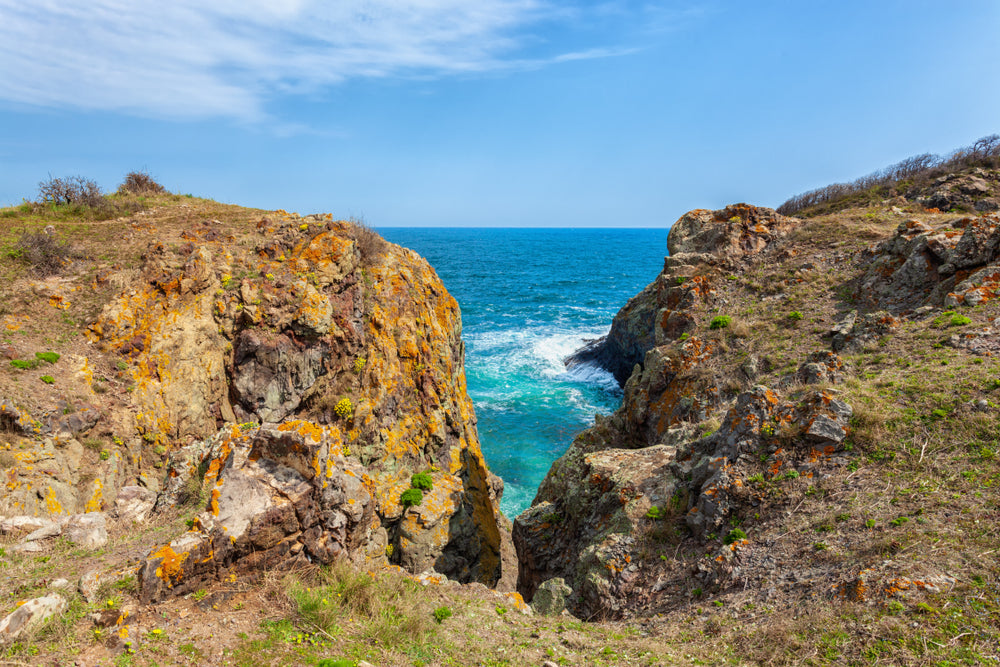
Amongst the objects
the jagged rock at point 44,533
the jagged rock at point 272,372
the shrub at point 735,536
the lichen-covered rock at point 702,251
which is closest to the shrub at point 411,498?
the jagged rock at point 272,372

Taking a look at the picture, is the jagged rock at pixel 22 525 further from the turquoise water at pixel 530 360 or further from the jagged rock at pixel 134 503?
the turquoise water at pixel 530 360

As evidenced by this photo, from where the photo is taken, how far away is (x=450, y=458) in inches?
763

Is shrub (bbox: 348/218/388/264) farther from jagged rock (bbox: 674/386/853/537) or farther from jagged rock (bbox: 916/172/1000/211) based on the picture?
jagged rock (bbox: 916/172/1000/211)

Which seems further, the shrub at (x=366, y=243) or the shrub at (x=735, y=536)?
the shrub at (x=366, y=243)

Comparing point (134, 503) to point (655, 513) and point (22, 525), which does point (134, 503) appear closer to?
point (22, 525)

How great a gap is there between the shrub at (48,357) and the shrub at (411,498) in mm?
11583

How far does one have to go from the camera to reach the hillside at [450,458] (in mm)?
7020

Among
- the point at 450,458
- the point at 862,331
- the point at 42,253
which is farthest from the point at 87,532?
the point at 862,331

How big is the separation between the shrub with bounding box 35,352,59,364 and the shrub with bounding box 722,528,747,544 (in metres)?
19.3

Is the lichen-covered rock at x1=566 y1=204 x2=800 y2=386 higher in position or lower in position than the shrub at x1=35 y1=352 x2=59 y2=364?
higher

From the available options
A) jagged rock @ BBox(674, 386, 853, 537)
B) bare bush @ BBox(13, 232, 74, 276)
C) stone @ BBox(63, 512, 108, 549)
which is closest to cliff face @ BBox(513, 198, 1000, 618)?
jagged rock @ BBox(674, 386, 853, 537)

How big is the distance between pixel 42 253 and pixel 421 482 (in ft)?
53.9

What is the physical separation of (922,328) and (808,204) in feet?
130

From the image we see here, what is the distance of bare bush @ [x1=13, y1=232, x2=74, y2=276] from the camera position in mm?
16312
